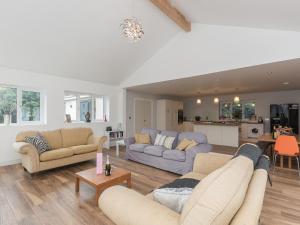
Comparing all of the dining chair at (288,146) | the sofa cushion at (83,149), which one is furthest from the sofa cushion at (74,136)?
the dining chair at (288,146)

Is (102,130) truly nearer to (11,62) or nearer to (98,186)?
(11,62)

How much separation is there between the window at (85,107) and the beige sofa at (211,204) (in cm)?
510

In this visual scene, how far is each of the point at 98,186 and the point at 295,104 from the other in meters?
8.21

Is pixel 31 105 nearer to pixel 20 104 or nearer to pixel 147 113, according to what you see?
pixel 20 104

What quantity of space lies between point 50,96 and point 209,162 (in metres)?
4.68

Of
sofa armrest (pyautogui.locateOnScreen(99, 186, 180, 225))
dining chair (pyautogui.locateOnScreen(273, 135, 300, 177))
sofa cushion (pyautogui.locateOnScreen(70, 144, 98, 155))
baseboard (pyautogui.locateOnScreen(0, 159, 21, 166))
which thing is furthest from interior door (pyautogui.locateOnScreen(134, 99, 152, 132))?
sofa armrest (pyautogui.locateOnScreen(99, 186, 180, 225))

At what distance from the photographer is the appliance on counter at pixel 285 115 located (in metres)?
6.92

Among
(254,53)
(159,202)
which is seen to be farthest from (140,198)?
(254,53)

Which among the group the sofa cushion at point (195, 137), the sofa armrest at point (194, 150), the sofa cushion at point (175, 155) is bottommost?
the sofa cushion at point (175, 155)

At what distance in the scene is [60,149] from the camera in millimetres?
3955

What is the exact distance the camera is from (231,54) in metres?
3.97

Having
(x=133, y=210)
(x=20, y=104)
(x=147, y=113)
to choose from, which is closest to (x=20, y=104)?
(x=20, y=104)

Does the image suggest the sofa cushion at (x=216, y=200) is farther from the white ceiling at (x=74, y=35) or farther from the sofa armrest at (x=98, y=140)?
the sofa armrest at (x=98, y=140)

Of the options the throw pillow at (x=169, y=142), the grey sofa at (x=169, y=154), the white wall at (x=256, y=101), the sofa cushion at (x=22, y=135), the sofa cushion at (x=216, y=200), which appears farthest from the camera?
the white wall at (x=256, y=101)
